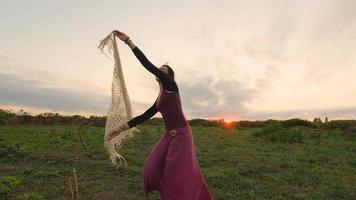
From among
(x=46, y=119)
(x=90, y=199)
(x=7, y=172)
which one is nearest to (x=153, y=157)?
(x=90, y=199)

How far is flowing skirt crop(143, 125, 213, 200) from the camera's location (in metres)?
5.95

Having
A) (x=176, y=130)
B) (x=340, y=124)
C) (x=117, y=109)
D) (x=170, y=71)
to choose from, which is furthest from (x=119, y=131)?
(x=340, y=124)

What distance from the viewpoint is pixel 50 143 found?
15.3 m

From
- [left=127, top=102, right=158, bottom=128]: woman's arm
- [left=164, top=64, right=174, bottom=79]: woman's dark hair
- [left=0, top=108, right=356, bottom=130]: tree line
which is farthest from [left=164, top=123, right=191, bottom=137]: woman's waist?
[left=0, top=108, right=356, bottom=130]: tree line

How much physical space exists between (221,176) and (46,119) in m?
18.3

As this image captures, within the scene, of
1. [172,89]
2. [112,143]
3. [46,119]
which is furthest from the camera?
[46,119]

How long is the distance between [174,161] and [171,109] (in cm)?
69

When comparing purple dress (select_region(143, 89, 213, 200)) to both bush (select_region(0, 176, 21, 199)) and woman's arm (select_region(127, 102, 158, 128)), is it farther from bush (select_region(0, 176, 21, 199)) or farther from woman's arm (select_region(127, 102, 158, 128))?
bush (select_region(0, 176, 21, 199))

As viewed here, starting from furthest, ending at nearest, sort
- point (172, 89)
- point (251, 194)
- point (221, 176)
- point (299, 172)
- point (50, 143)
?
point (50, 143) → point (299, 172) → point (221, 176) → point (251, 194) → point (172, 89)

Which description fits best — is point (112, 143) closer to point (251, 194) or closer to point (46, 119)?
point (251, 194)

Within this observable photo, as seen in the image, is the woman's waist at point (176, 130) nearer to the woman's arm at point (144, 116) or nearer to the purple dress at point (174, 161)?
the purple dress at point (174, 161)

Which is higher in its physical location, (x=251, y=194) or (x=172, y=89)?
(x=172, y=89)

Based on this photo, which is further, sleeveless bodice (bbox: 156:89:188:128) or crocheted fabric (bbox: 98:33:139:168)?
crocheted fabric (bbox: 98:33:139:168)

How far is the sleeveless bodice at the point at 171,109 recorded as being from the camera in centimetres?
595
